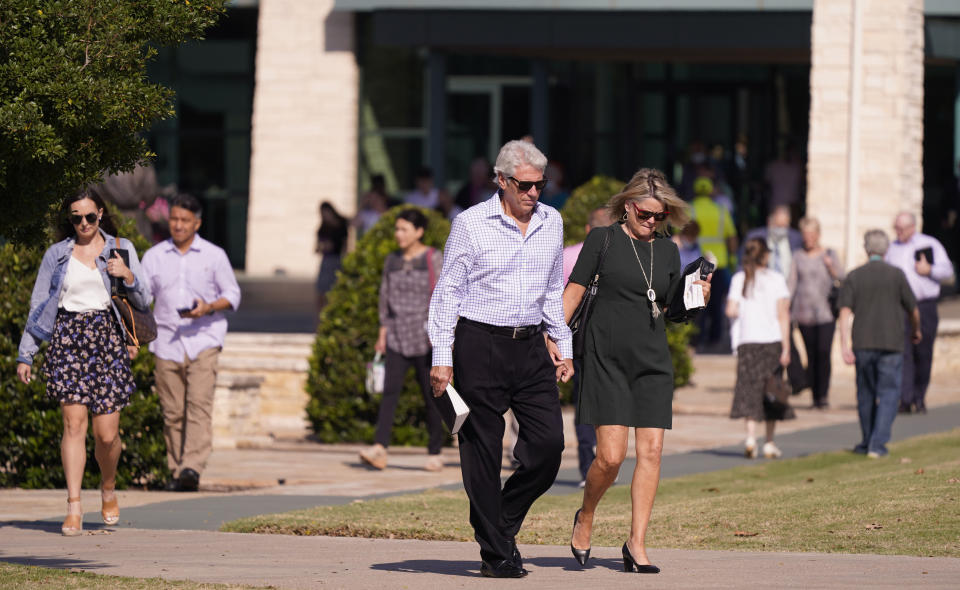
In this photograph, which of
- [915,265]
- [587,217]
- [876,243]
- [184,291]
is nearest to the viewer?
[184,291]

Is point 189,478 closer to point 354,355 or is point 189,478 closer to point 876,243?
point 354,355

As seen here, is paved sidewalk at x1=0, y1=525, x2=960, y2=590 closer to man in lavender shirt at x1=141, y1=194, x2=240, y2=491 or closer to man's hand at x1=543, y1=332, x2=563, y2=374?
man's hand at x1=543, y1=332, x2=563, y2=374

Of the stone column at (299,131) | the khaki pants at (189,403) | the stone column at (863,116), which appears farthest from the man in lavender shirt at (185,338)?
the stone column at (299,131)

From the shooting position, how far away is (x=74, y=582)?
25.3ft

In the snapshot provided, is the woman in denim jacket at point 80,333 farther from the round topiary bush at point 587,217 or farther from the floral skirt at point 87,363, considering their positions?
the round topiary bush at point 587,217

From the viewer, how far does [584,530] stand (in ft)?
26.6

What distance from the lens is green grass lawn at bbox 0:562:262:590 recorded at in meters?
7.58

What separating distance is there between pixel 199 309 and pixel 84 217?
2.13 m

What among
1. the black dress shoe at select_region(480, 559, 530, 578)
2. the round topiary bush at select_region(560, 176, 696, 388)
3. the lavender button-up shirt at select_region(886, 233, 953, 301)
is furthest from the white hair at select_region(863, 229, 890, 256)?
the black dress shoe at select_region(480, 559, 530, 578)

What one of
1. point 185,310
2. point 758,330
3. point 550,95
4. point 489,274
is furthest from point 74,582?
point 550,95

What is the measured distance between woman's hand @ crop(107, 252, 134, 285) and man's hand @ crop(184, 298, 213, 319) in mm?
2000

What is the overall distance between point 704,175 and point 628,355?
14.7 metres

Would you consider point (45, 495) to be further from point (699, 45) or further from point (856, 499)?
point (699, 45)

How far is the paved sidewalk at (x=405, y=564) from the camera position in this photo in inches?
300
